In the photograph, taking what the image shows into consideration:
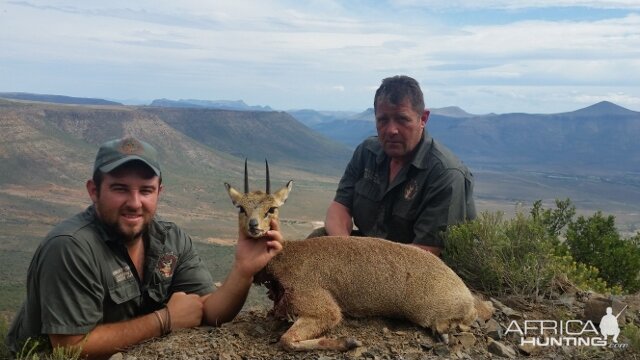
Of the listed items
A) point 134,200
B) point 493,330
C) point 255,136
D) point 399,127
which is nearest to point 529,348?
point 493,330

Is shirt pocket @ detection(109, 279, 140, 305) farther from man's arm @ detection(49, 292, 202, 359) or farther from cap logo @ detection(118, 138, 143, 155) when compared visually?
cap logo @ detection(118, 138, 143, 155)

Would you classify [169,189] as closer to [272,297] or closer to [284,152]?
[284,152]

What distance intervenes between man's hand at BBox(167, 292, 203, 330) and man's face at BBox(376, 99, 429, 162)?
3.69 m

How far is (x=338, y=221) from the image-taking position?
9.47 m

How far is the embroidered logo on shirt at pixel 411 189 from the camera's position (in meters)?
8.56

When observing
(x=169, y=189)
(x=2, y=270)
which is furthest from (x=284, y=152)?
(x=2, y=270)

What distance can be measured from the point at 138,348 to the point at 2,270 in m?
46.4

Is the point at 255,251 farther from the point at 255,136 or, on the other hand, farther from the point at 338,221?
the point at 255,136

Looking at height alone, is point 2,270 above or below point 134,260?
below

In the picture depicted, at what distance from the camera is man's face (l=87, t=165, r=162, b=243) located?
5.89 meters

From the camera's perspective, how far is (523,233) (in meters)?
8.70

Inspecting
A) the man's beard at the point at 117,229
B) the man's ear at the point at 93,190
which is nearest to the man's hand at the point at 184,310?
the man's beard at the point at 117,229

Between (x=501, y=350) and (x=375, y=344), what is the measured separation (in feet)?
4.28

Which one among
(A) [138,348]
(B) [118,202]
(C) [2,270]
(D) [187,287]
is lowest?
(C) [2,270]
